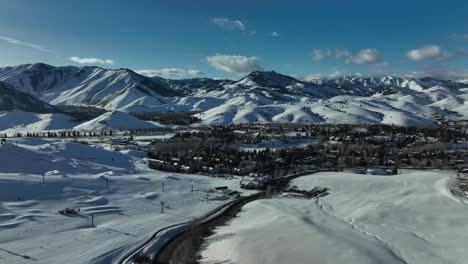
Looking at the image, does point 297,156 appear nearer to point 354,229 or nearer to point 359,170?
point 359,170

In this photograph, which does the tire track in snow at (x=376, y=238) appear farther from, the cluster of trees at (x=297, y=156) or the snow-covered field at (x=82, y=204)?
the cluster of trees at (x=297, y=156)

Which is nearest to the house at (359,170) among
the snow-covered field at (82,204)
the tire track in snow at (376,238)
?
the snow-covered field at (82,204)

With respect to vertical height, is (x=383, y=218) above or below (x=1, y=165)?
below

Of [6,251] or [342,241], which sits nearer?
[6,251]

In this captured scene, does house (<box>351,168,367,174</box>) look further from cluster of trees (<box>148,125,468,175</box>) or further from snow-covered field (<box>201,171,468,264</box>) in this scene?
snow-covered field (<box>201,171,468,264</box>)

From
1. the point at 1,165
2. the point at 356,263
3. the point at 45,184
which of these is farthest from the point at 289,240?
the point at 1,165

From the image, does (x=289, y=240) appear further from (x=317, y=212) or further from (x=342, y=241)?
(x=317, y=212)
